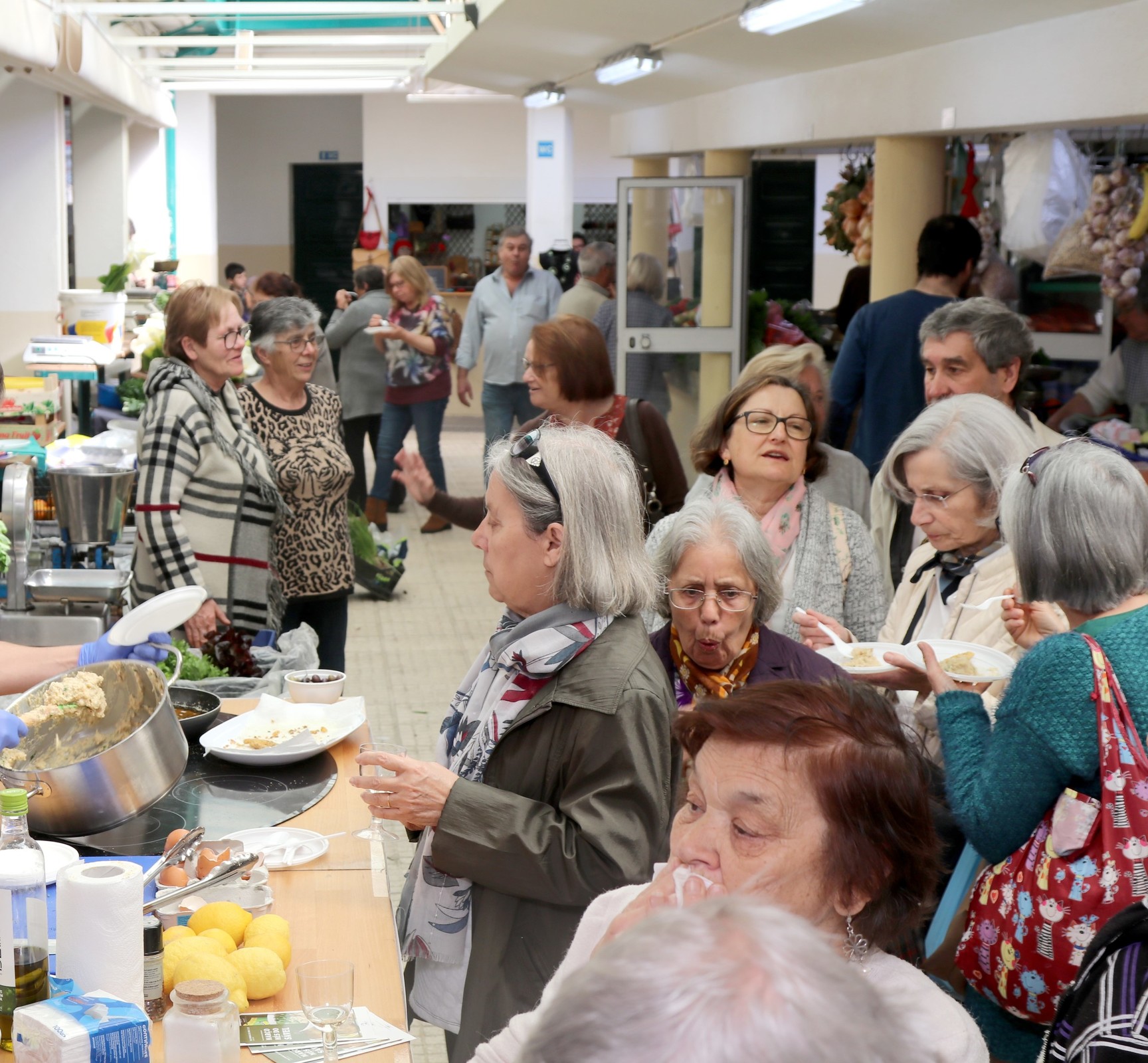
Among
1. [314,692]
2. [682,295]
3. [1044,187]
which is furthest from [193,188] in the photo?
[314,692]

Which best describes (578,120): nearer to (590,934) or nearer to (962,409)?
(962,409)

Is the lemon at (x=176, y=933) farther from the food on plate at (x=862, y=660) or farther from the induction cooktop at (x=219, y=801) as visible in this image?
the food on plate at (x=862, y=660)

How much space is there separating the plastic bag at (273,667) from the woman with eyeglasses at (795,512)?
1215 millimetres

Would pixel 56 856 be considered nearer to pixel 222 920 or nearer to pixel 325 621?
pixel 222 920

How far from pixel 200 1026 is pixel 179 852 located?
58 centimetres

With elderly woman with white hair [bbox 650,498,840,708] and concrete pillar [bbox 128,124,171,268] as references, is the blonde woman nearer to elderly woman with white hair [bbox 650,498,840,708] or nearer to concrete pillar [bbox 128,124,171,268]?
concrete pillar [bbox 128,124,171,268]

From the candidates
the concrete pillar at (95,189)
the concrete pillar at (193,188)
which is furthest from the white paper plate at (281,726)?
the concrete pillar at (193,188)

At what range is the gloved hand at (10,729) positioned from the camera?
7.20 feet

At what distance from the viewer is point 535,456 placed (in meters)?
2.27

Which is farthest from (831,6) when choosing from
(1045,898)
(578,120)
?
(578,120)

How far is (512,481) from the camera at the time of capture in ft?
7.44

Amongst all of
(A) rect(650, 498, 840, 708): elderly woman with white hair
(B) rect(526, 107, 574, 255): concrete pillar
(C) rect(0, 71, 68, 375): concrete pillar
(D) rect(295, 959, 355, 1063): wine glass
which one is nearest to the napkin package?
(D) rect(295, 959, 355, 1063): wine glass

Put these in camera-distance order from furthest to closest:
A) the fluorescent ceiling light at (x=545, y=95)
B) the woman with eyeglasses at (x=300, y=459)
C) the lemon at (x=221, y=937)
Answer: the fluorescent ceiling light at (x=545, y=95), the woman with eyeglasses at (x=300, y=459), the lemon at (x=221, y=937)

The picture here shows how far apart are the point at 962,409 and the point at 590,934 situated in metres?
1.87
